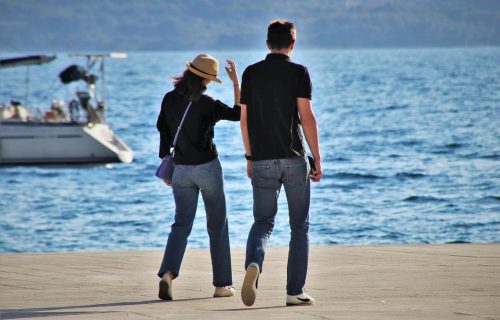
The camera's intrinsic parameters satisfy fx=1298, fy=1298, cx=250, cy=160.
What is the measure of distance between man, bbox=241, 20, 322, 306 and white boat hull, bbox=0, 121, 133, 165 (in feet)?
125

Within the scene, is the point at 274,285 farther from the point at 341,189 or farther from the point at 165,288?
the point at 341,189

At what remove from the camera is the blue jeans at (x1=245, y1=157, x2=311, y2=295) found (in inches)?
311

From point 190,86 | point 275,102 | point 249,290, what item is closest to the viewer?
point 249,290

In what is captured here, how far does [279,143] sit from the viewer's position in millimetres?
7859

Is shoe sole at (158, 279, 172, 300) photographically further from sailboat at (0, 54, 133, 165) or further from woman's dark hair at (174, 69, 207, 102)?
sailboat at (0, 54, 133, 165)

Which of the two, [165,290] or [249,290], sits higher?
[249,290]

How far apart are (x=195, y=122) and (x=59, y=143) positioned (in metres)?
38.7

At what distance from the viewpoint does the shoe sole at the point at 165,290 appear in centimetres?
835

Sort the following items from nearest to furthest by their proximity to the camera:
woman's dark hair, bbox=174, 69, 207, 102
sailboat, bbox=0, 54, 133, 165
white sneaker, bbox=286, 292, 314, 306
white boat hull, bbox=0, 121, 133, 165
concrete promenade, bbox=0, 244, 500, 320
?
concrete promenade, bbox=0, 244, 500, 320 < white sneaker, bbox=286, 292, 314, 306 < woman's dark hair, bbox=174, 69, 207, 102 < white boat hull, bbox=0, 121, 133, 165 < sailboat, bbox=0, 54, 133, 165

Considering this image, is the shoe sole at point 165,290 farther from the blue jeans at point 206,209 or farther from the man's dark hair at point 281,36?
the man's dark hair at point 281,36

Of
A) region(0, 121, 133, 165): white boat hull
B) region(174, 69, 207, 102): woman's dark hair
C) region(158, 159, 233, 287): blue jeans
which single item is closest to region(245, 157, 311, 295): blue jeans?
region(158, 159, 233, 287): blue jeans

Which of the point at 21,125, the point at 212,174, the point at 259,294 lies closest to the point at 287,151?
the point at 212,174

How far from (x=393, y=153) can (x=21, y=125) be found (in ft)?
48.9

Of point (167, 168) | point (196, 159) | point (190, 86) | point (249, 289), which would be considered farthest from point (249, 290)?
point (190, 86)
